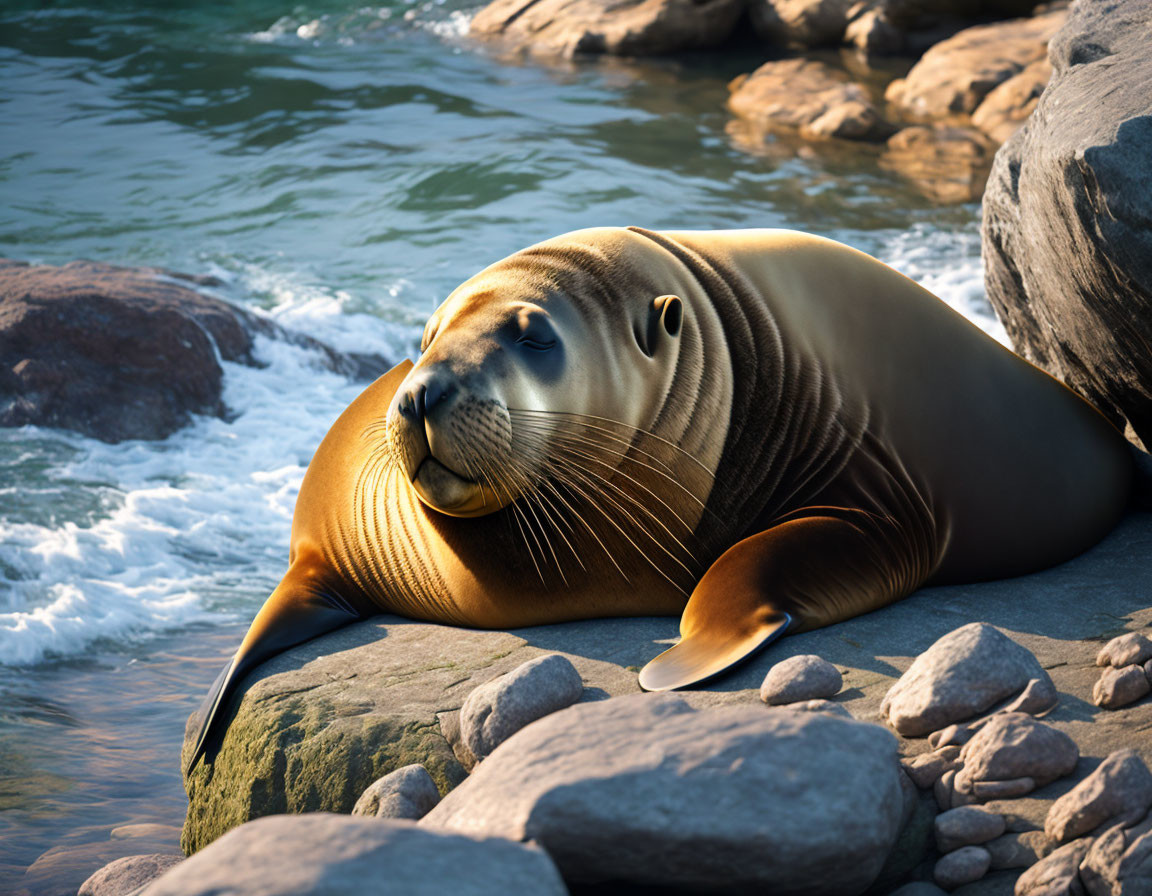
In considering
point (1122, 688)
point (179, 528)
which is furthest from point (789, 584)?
point (179, 528)

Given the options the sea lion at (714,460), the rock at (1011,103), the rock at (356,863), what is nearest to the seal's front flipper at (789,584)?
the sea lion at (714,460)

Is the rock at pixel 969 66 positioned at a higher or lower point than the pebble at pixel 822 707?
higher

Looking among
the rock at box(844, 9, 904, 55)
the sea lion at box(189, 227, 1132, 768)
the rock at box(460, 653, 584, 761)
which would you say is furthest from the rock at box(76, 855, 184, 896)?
the rock at box(844, 9, 904, 55)

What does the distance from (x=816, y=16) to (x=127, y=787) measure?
16709 millimetres

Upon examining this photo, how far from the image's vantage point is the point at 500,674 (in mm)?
3297

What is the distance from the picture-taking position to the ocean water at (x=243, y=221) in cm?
482

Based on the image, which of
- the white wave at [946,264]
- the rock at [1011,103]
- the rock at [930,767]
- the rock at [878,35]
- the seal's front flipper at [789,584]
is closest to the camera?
the rock at [930,767]

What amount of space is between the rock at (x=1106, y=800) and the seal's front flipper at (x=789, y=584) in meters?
0.96

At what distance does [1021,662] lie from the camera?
270 cm

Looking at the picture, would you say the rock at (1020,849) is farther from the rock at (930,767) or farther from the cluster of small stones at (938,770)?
the rock at (930,767)

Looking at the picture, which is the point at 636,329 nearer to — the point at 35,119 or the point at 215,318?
the point at 215,318

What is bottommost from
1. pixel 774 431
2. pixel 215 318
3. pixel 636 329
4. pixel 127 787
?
pixel 127 787

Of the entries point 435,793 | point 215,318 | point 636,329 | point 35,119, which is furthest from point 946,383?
point 35,119

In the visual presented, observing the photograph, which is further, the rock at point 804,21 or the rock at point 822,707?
the rock at point 804,21
